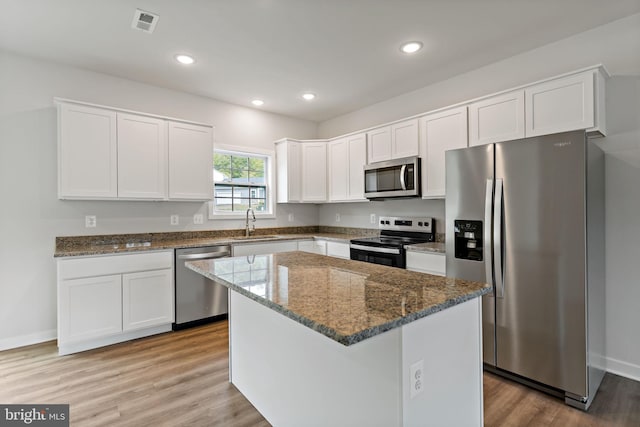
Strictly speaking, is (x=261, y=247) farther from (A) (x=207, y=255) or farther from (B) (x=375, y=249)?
(B) (x=375, y=249)

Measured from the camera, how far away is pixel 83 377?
7.99ft

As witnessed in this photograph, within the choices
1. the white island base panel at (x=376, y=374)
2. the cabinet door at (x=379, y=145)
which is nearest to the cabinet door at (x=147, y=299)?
the white island base panel at (x=376, y=374)

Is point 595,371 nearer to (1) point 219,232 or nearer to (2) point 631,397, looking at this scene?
(2) point 631,397

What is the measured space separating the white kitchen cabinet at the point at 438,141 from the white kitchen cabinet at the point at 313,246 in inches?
59.1

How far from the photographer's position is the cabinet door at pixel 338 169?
171 inches

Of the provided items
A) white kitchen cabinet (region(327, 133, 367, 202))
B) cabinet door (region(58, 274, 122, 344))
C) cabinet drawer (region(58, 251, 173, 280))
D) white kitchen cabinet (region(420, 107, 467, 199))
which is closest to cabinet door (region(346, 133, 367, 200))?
white kitchen cabinet (region(327, 133, 367, 202))

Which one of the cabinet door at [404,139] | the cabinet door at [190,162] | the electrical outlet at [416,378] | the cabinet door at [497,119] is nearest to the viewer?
the electrical outlet at [416,378]

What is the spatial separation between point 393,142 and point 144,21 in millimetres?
2604

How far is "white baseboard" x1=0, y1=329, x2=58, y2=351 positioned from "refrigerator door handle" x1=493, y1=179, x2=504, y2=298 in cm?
405

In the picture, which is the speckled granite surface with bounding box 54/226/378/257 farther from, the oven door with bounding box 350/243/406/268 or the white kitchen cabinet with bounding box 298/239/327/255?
the oven door with bounding box 350/243/406/268

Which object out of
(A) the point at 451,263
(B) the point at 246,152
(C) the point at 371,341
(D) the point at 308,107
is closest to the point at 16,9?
(B) the point at 246,152

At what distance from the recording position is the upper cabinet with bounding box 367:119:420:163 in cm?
348

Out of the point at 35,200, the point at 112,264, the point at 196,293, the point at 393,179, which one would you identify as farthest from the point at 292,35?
the point at 35,200

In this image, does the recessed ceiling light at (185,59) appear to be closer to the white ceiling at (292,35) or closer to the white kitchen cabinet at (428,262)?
the white ceiling at (292,35)
